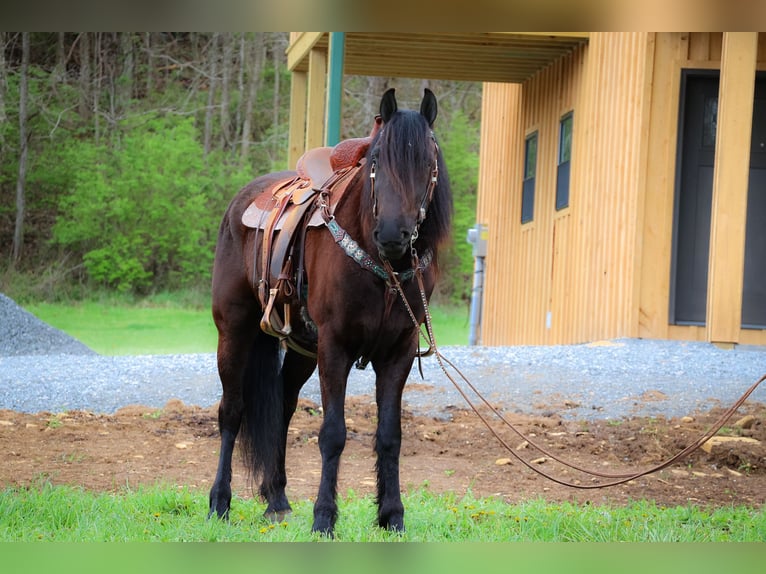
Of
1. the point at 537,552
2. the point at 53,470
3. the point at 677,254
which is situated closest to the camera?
the point at 537,552

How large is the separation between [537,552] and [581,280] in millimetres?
9252

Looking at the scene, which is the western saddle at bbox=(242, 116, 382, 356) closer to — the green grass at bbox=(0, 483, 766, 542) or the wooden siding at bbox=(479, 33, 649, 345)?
the green grass at bbox=(0, 483, 766, 542)

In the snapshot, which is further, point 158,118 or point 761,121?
point 158,118

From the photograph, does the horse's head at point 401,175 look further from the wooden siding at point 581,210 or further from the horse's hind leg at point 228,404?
the wooden siding at point 581,210

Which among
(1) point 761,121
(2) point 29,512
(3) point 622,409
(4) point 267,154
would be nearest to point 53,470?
(2) point 29,512

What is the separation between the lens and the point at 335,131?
11.3m

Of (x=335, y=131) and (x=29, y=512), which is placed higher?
(x=335, y=131)

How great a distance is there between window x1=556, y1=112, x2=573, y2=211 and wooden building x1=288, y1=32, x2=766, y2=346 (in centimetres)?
3

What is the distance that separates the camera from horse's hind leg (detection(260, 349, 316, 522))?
5.54 m

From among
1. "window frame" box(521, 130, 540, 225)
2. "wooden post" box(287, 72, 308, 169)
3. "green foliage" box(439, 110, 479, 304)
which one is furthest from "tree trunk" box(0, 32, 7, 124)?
"window frame" box(521, 130, 540, 225)

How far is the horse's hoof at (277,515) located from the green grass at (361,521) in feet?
0.12

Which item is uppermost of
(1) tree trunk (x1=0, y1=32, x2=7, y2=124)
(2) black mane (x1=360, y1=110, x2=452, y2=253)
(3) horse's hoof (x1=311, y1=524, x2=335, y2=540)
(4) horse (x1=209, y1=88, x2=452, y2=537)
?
(1) tree trunk (x1=0, y1=32, x2=7, y2=124)
